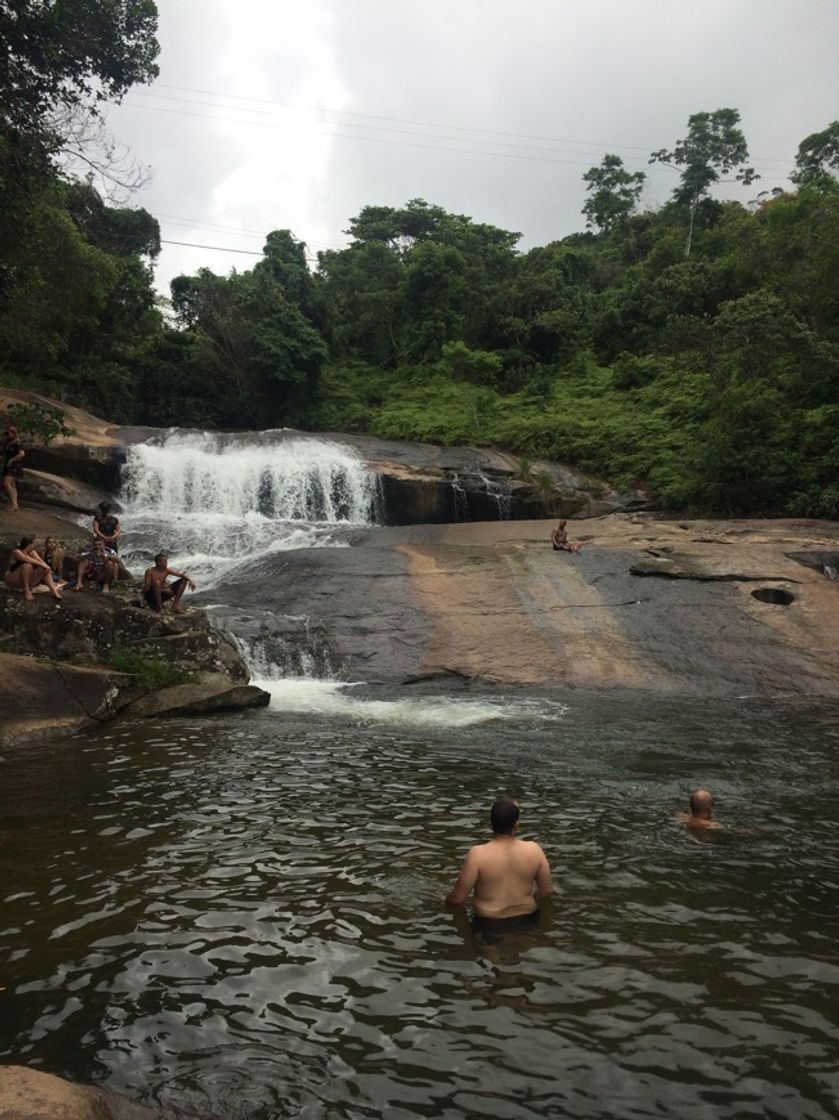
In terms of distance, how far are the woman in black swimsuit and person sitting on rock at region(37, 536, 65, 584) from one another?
3.61m

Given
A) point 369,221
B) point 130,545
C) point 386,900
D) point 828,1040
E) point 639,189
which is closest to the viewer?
point 828,1040

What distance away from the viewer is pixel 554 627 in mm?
14312

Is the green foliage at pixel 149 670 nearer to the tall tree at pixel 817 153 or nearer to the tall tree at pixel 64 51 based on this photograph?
the tall tree at pixel 64 51

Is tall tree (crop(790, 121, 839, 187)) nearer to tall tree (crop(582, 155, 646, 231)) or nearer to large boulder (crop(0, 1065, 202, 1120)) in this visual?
tall tree (crop(582, 155, 646, 231))

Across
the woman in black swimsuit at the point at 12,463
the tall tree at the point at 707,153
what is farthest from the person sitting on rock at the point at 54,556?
the tall tree at the point at 707,153

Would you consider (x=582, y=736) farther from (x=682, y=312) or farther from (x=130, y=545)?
(x=682, y=312)

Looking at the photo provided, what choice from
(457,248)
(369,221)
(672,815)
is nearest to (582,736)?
(672,815)

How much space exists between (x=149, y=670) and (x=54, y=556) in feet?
11.1

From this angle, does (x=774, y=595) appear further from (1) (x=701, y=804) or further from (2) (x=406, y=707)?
(1) (x=701, y=804)

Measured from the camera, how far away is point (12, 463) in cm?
1634

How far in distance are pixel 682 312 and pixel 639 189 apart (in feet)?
93.0

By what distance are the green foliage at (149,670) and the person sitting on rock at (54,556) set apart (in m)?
2.42

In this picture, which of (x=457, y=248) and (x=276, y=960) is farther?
(x=457, y=248)

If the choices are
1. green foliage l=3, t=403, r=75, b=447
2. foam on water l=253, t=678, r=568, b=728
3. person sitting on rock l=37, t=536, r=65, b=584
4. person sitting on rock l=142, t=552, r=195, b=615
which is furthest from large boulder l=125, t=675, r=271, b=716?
green foliage l=3, t=403, r=75, b=447
